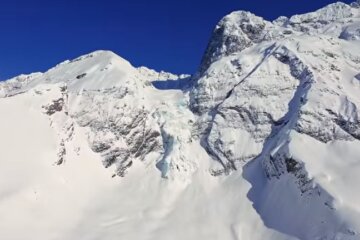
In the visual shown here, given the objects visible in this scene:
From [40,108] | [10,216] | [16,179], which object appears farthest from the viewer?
[40,108]

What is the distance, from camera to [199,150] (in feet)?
341

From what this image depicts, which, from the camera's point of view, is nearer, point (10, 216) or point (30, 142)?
point (10, 216)

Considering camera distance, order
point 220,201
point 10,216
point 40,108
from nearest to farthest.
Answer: point 10,216, point 220,201, point 40,108

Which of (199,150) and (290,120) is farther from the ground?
(290,120)

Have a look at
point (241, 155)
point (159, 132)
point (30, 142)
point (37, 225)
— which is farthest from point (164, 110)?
point (37, 225)

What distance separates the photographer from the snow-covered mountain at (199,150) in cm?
8175

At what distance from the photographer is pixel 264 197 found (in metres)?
87.6

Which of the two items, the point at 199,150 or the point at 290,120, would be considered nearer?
the point at 290,120

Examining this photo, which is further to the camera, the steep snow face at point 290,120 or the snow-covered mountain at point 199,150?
the snow-covered mountain at point 199,150

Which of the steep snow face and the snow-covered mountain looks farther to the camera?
the snow-covered mountain

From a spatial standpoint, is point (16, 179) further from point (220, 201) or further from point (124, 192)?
point (220, 201)

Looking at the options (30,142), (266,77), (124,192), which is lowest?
(124,192)

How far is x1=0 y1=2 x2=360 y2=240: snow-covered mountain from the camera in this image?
81.8 m

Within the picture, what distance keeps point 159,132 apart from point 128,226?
86.1ft
